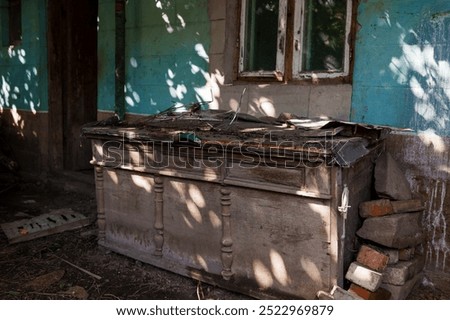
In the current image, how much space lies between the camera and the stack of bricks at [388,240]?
2971 millimetres

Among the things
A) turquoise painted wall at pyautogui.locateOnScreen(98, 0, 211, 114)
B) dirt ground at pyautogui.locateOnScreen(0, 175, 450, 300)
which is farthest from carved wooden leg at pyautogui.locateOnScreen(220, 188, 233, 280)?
turquoise painted wall at pyautogui.locateOnScreen(98, 0, 211, 114)

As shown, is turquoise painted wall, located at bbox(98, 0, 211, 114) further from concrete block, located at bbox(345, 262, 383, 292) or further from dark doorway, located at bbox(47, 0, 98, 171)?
concrete block, located at bbox(345, 262, 383, 292)

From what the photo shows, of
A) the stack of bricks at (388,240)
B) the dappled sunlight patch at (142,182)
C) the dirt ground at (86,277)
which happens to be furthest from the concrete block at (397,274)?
the dappled sunlight patch at (142,182)

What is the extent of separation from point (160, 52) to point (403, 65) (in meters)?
3.08

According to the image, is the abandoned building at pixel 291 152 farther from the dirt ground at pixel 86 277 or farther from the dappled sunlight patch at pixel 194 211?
the dirt ground at pixel 86 277

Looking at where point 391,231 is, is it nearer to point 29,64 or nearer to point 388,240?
point 388,240

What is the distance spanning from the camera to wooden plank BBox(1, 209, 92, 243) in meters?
4.73

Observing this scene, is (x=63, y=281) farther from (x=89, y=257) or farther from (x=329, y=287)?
(x=329, y=287)

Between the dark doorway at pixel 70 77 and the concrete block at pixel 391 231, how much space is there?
573cm

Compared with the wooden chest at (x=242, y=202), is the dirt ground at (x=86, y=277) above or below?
below

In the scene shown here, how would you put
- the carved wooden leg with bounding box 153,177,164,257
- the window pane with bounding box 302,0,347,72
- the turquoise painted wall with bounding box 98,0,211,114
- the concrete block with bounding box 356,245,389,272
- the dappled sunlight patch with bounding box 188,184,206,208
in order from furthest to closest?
1. the turquoise painted wall with bounding box 98,0,211,114
2. the window pane with bounding box 302,0,347,72
3. the carved wooden leg with bounding box 153,177,164,257
4. the dappled sunlight patch with bounding box 188,184,206,208
5. the concrete block with bounding box 356,245,389,272

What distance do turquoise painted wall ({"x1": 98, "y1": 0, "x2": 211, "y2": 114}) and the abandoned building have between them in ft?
0.10

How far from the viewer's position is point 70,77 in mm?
7617
